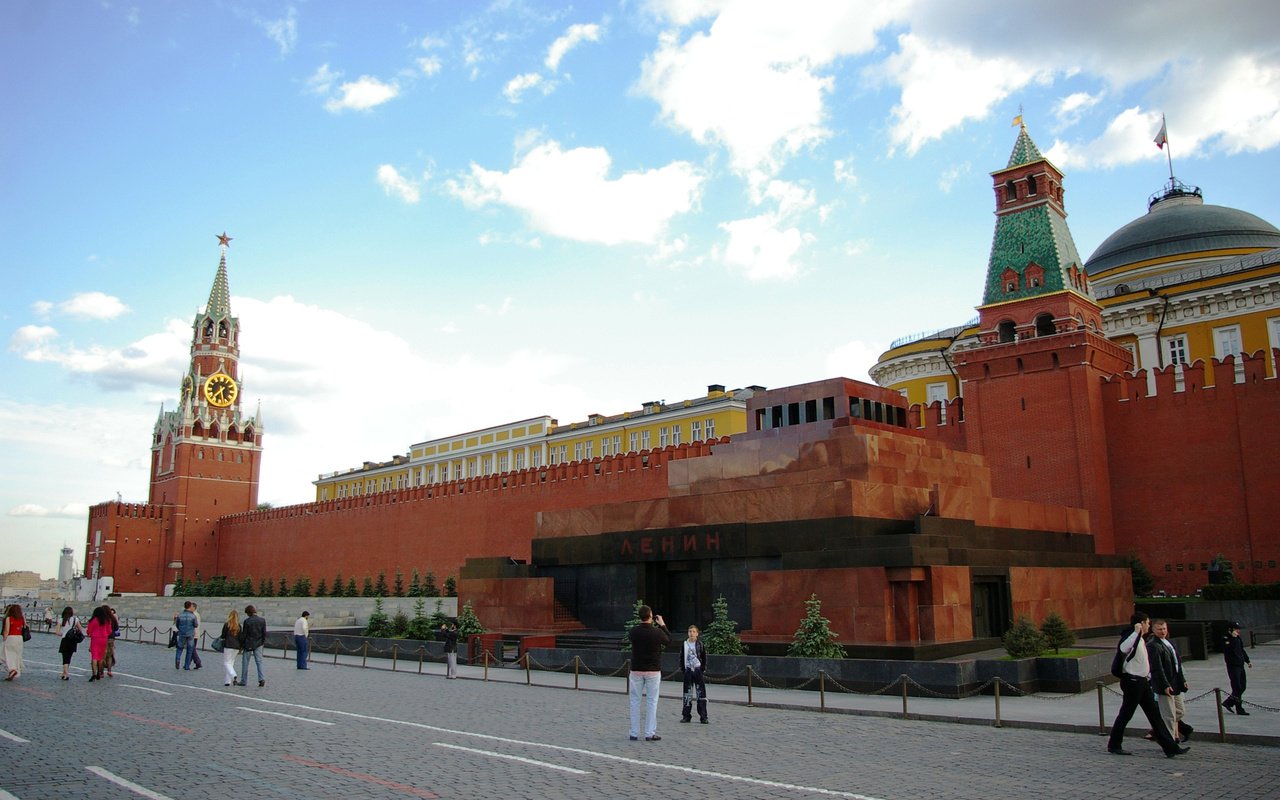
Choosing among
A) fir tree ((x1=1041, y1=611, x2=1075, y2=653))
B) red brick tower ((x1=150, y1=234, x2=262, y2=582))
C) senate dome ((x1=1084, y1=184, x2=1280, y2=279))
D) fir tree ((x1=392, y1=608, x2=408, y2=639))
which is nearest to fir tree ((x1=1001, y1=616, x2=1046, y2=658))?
fir tree ((x1=1041, y1=611, x2=1075, y2=653))

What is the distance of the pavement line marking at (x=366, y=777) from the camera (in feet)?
21.7

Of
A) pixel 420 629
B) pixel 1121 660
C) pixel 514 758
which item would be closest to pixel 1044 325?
pixel 420 629

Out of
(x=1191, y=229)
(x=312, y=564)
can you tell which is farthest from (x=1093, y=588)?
(x=312, y=564)

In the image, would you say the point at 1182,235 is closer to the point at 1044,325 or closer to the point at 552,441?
the point at 1044,325

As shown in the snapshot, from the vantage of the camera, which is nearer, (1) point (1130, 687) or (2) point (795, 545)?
(1) point (1130, 687)

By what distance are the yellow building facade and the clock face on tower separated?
10430 mm

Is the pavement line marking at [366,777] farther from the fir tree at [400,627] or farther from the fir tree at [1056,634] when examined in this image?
the fir tree at [400,627]

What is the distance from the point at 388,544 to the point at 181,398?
29699 millimetres

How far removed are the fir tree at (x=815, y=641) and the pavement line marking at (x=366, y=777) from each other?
7628 mm

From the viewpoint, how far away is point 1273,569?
73.9 feet

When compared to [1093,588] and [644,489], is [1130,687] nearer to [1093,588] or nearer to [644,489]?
[1093,588]

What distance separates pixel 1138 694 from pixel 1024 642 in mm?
4570

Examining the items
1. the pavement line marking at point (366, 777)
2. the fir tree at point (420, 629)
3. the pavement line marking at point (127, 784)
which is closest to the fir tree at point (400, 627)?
the fir tree at point (420, 629)

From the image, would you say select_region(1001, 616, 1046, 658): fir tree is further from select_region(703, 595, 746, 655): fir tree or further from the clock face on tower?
the clock face on tower
